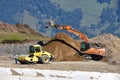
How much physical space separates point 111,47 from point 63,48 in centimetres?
1010

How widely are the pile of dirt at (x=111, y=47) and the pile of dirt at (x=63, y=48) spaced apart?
3.99 metres

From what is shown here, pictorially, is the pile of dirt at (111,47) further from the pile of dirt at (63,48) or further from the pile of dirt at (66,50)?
the pile of dirt at (63,48)

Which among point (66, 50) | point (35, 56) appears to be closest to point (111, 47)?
point (66, 50)

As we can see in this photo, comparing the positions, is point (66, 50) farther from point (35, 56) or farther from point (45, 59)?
point (35, 56)

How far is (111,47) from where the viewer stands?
6569 centimetres

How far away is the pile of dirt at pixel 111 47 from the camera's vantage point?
173ft

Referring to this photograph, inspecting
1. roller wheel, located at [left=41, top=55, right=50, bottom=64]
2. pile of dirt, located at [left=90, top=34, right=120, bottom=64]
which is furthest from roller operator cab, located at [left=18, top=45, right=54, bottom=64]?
pile of dirt, located at [left=90, top=34, right=120, bottom=64]

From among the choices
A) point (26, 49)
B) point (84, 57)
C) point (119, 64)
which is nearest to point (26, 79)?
point (119, 64)

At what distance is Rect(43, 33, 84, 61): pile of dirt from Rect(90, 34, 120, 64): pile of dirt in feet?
13.1

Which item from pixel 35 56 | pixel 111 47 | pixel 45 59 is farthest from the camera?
pixel 111 47

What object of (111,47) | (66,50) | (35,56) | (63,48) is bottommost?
(35,56)

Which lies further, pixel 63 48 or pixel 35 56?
pixel 63 48

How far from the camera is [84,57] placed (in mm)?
56406

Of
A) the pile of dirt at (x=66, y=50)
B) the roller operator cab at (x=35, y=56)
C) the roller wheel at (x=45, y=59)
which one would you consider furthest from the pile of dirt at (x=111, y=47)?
the roller operator cab at (x=35, y=56)
